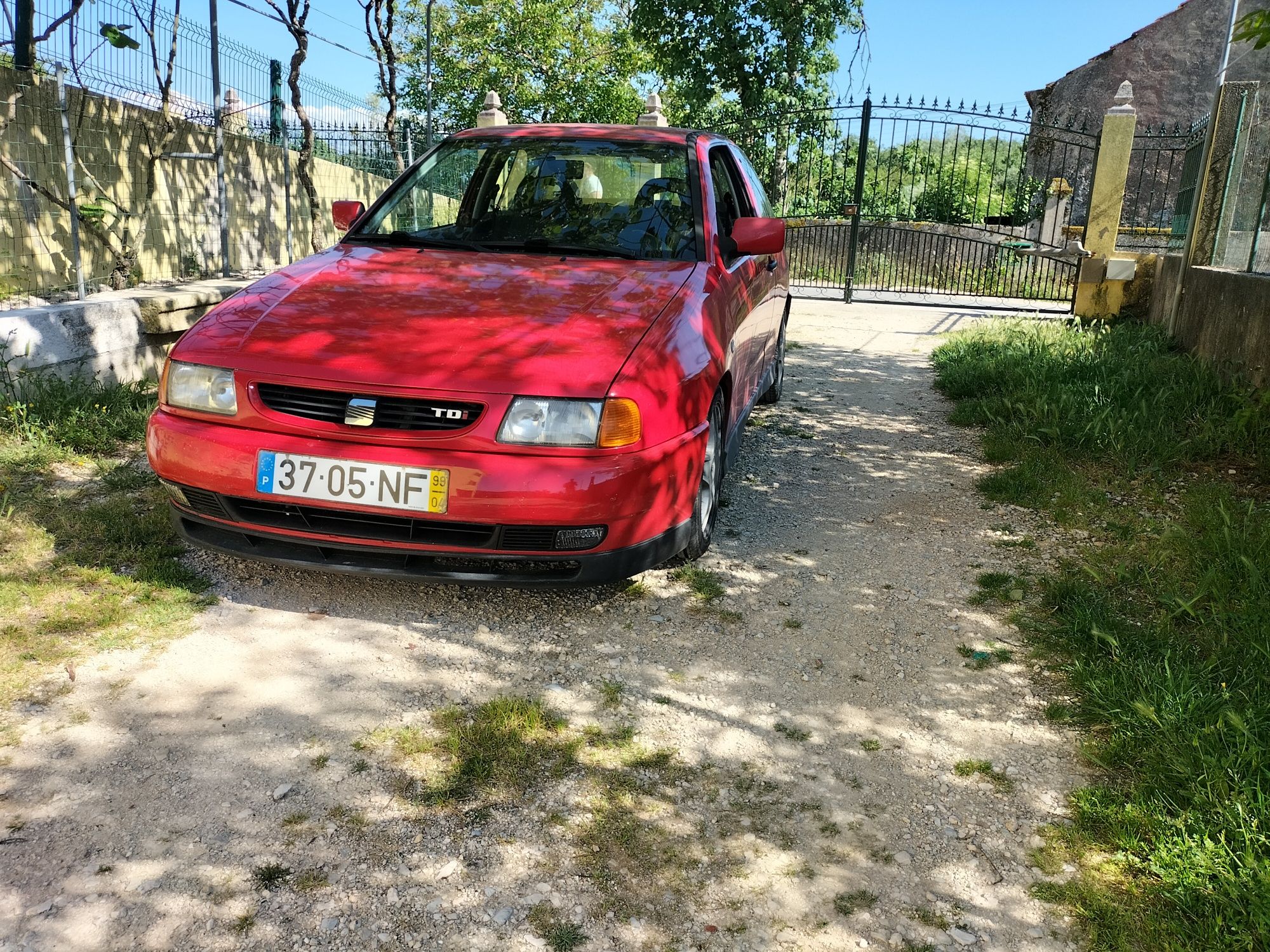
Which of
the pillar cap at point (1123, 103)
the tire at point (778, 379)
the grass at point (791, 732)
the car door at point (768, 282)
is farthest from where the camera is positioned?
the pillar cap at point (1123, 103)

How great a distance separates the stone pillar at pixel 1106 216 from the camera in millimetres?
10609

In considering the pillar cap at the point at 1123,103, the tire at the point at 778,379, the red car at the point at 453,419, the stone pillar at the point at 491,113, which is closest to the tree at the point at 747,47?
the stone pillar at the point at 491,113

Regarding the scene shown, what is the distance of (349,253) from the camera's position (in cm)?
398

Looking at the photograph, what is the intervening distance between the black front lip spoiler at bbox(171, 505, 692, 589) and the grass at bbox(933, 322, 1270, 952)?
4.63 feet

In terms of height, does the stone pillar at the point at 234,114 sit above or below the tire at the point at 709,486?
above

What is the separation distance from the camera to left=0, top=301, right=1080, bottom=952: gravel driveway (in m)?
1.98

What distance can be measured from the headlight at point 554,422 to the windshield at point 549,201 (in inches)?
49.6

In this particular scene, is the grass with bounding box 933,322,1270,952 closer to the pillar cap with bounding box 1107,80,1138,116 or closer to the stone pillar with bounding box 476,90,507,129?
the pillar cap with bounding box 1107,80,1138,116

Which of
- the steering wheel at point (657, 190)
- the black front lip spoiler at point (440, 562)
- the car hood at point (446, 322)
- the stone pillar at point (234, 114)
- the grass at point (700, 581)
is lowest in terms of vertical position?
the grass at point (700, 581)

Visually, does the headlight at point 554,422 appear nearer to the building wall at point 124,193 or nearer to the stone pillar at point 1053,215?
the building wall at point 124,193

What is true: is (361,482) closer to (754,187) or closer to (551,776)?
(551,776)

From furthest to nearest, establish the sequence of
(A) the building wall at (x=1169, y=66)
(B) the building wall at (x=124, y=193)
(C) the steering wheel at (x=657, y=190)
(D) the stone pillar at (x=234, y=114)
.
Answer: (A) the building wall at (x=1169, y=66)
(D) the stone pillar at (x=234, y=114)
(B) the building wall at (x=124, y=193)
(C) the steering wheel at (x=657, y=190)

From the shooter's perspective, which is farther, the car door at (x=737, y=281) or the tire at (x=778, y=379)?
the tire at (x=778, y=379)

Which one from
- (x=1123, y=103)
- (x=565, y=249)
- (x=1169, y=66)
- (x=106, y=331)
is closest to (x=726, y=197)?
(x=565, y=249)
